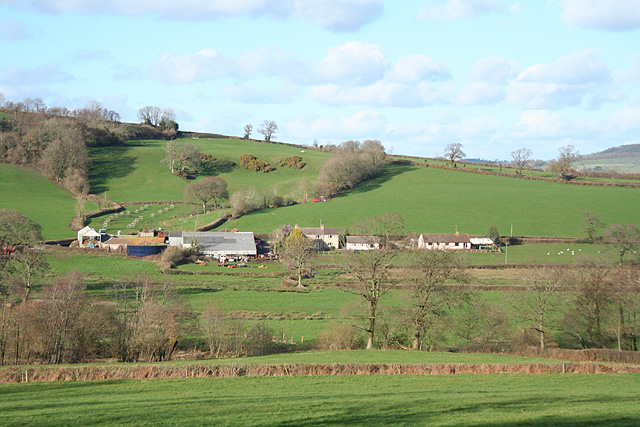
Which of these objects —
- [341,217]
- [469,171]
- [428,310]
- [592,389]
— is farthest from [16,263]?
[469,171]

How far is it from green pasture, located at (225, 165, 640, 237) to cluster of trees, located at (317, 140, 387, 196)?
3114mm

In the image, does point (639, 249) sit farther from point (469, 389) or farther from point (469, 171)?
point (469, 171)

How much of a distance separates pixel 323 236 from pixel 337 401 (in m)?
69.9

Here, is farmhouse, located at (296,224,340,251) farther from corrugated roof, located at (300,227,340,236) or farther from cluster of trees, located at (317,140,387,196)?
cluster of trees, located at (317,140,387,196)

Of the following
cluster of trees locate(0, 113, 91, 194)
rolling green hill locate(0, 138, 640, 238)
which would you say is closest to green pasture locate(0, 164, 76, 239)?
rolling green hill locate(0, 138, 640, 238)

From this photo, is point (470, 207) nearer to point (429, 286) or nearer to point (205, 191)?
point (205, 191)

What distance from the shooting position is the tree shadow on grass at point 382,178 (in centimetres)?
11912

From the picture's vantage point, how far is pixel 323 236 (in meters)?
86.9

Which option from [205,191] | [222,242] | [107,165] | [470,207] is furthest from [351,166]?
[107,165]

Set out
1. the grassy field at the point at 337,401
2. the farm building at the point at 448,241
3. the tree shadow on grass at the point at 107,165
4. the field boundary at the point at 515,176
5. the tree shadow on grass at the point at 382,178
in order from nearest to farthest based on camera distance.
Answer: the grassy field at the point at 337,401, the farm building at the point at 448,241, the field boundary at the point at 515,176, the tree shadow on grass at the point at 382,178, the tree shadow on grass at the point at 107,165

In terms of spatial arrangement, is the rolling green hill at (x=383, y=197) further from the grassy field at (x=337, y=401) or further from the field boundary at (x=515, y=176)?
the grassy field at (x=337, y=401)

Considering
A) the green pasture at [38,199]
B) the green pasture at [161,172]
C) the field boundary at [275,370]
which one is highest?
the green pasture at [161,172]

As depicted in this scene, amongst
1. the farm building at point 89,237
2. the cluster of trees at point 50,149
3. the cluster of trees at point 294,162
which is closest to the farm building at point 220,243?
the farm building at point 89,237

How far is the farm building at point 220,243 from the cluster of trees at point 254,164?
195 feet
